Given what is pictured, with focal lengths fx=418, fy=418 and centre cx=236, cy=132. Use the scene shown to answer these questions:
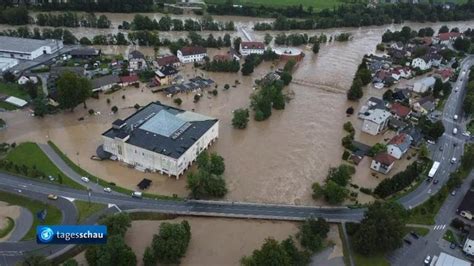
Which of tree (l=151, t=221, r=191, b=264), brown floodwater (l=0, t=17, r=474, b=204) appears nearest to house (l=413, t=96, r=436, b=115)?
brown floodwater (l=0, t=17, r=474, b=204)

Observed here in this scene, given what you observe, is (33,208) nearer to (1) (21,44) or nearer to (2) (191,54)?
(2) (191,54)

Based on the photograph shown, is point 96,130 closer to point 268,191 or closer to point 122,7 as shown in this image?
point 268,191

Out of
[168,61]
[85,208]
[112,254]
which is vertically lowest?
[85,208]

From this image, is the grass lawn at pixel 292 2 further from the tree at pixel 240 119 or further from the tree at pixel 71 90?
the tree at pixel 240 119

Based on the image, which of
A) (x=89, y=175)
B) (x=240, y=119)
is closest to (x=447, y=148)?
(x=240, y=119)

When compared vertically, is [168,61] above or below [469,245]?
above

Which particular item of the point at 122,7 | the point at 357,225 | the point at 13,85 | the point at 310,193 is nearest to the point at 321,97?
the point at 310,193

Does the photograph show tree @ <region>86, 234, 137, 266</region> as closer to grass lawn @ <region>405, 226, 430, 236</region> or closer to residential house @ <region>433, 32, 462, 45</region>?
grass lawn @ <region>405, 226, 430, 236</region>
